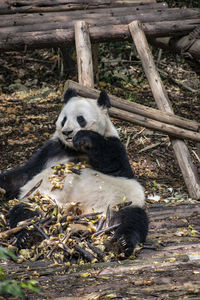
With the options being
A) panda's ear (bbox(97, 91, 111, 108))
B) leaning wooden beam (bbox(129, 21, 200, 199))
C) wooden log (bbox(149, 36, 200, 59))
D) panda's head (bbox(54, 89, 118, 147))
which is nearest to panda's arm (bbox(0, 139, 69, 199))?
panda's head (bbox(54, 89, 118, 147))

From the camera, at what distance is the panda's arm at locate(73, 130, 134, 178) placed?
4719 mm

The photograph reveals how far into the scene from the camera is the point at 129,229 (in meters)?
3.99

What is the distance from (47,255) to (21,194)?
1246mm

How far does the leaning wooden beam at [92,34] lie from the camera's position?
6707 mm

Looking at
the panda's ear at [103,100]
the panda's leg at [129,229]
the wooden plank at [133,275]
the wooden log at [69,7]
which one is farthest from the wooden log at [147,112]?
the wooden log at [69,7]

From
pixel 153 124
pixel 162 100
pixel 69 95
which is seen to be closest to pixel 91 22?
pixel 162 100

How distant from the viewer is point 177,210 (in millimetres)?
5270

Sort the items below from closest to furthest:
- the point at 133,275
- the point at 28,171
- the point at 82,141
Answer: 1. the point at 133,275
2. the point at 82,141
3. the point at 28,171

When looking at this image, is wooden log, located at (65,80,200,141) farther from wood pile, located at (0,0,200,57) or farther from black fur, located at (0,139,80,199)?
black fur, located at (0,139,80,199)

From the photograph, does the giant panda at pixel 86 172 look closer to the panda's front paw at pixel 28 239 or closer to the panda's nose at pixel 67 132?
the panda's nose at pixel 67 132

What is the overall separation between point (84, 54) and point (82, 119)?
190 cm

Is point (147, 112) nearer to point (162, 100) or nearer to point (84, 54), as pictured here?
point (162, 100)

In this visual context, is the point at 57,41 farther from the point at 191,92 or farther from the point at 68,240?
the point at 191,92

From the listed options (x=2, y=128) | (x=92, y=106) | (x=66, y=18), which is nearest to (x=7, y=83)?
(x=2, y=128)
